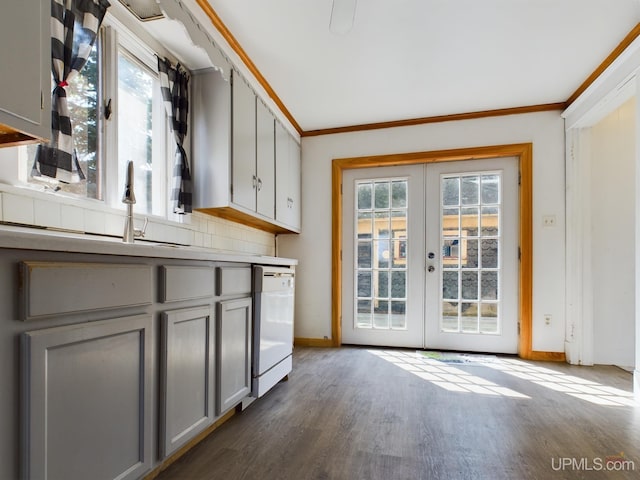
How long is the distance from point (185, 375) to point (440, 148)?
3.15 m

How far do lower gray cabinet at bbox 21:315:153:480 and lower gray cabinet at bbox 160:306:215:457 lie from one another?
0.24ft

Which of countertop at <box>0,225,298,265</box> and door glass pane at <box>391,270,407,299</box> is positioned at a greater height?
countertop at <box>0,225,298,265</box>

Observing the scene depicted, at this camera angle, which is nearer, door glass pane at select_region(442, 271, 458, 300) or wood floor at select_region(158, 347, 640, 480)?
wood floor at select_region(158, 347, 640, 480)

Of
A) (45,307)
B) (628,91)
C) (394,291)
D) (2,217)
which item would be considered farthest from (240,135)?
(628,91)

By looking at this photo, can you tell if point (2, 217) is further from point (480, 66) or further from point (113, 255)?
point (480, 66)

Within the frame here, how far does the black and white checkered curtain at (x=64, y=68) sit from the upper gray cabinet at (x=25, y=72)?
27 centimetres

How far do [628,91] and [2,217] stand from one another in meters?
3.77

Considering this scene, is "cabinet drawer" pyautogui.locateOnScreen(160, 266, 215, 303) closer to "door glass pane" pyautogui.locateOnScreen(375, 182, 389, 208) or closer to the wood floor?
the wood floor

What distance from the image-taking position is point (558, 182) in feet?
10.6

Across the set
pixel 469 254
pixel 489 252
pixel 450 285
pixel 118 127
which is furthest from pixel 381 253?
pixel 118 127

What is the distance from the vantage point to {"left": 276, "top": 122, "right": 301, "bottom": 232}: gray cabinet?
323 cm

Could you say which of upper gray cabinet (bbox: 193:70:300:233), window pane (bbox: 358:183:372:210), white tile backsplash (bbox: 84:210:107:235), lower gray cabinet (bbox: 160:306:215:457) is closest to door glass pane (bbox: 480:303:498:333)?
window pane (bbox: 358:183:372:210)

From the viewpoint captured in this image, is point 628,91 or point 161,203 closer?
point 161,203

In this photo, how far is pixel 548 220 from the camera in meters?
3.22
